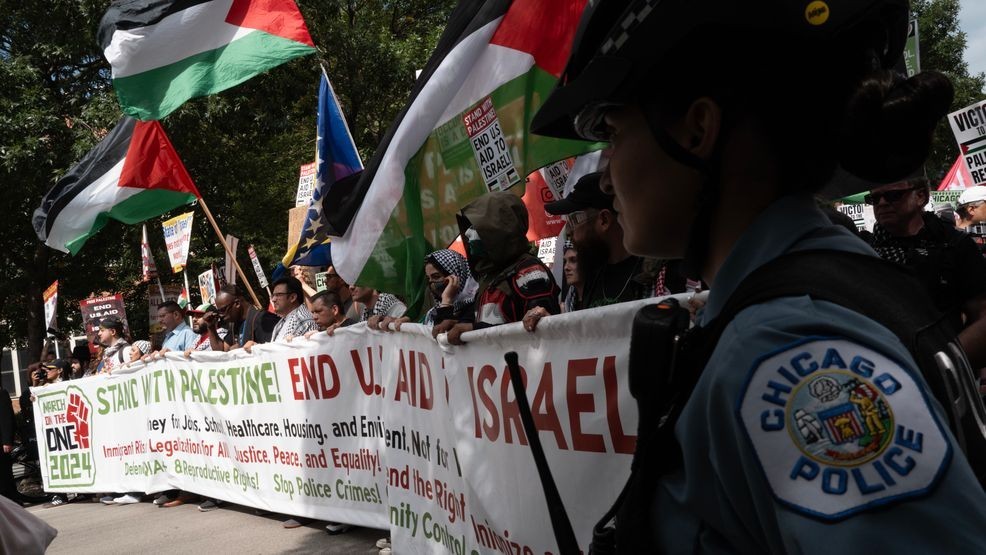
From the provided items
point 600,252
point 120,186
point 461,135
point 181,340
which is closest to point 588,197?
point 600,252

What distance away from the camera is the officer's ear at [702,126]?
1105mm

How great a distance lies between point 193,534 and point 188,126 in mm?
12161

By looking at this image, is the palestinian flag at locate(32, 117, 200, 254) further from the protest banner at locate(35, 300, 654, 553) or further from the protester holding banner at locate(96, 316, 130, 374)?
the protest banner at locate(35, 300, 654, 553)

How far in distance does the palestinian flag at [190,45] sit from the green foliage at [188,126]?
30.4 ft

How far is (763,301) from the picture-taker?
96 cm

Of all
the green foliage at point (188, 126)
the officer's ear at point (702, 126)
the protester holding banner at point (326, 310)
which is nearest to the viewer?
the officer's ear at point (702, 126)

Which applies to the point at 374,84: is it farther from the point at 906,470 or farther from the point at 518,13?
the point at 906,470

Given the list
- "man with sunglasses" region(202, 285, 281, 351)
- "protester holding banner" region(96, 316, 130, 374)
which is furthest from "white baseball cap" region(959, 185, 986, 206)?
"protester holding banner" region(96, 316, 130, 374)

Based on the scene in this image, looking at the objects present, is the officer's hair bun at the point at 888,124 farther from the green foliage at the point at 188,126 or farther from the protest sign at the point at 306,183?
the green foliage at the point at 188,126

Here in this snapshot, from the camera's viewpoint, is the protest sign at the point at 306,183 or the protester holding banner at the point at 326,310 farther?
the protest sign at the point at 306,183

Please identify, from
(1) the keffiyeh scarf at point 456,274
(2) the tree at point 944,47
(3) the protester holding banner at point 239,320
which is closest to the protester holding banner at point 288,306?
(3) the protester holding banner at point 239,320

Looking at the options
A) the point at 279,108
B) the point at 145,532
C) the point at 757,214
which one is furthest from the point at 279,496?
the point at 279,108

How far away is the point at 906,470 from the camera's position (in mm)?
821

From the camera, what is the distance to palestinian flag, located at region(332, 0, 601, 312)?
4812 millimetres
